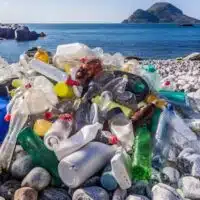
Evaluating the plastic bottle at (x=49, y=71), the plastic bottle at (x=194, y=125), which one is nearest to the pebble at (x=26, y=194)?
the plastic bottle at (x=49, y=71)

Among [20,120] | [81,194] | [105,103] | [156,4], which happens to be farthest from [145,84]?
[156,4]

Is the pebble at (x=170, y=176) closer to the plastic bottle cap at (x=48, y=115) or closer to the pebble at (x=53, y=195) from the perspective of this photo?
the pebble at (x=53, y=195)

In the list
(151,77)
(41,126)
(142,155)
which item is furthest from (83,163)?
(151,77)

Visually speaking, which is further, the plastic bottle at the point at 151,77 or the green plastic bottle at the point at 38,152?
the plastic bottle at the point at 151,77

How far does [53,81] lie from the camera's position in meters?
4.27

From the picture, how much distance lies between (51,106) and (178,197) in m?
1.49

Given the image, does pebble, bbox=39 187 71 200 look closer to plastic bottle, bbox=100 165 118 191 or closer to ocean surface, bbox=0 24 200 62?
plastic bottle, bbox=100 165 118 191

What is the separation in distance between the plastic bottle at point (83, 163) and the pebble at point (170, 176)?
43 centimetres

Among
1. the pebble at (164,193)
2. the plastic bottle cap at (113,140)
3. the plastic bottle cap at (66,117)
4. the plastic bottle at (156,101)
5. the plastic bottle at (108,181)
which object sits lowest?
the pebble at (164,193)

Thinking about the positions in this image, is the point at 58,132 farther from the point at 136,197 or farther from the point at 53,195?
the point at 136,197

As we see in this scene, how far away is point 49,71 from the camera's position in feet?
14.1

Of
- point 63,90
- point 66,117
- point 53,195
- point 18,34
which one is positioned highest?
point 63,90

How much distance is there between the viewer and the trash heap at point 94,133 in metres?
2.98

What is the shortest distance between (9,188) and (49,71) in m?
1.58
